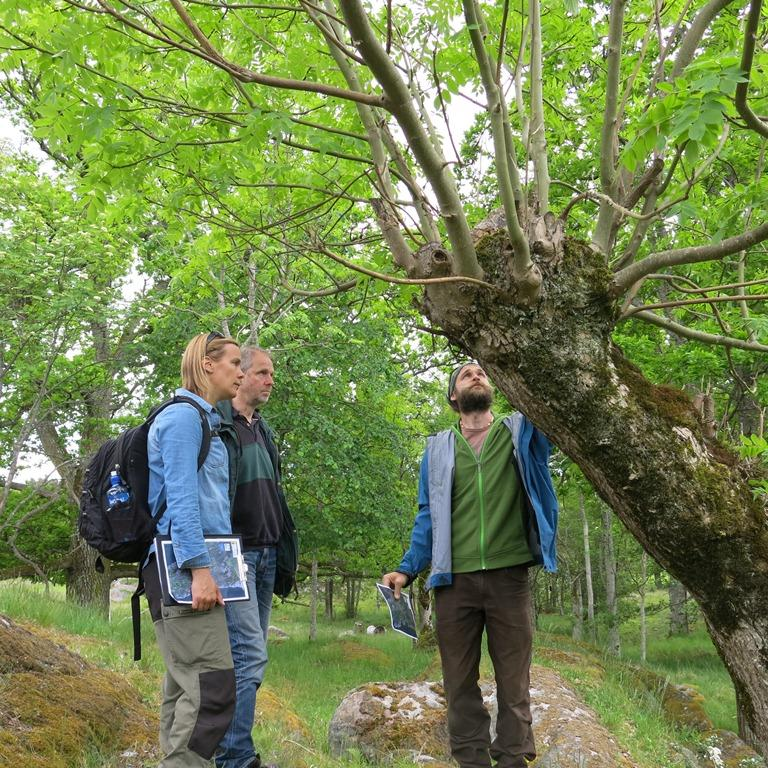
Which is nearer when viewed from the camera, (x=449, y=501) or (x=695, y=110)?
(x=695, y=110)

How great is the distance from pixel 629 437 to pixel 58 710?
10.5ft

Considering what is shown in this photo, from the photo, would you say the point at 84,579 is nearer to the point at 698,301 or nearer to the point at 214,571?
the point at 214,571

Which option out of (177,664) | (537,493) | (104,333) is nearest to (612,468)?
(537,493)

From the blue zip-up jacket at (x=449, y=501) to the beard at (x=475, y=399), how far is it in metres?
0.17

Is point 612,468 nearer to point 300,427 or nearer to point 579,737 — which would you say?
point 579,737

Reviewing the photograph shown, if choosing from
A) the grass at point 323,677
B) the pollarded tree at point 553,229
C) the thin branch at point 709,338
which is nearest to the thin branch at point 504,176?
the pollarded tree at point 553,229

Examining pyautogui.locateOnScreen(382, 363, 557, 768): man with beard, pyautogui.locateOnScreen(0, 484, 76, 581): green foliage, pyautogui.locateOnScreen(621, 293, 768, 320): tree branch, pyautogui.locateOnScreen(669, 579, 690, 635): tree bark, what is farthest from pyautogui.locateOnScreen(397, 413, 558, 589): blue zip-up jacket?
pyautogui.locateOnScreen(669, 579, 690, 635): tree bark

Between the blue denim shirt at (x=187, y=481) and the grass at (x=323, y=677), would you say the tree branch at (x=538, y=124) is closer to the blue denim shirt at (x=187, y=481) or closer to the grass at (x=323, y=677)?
the blue denim shirt at (x=187, y=481)

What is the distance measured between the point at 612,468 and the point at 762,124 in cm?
→ 139

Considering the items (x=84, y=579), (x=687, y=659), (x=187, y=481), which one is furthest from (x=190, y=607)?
(x=687, y=659)

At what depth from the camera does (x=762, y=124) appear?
7.91ft

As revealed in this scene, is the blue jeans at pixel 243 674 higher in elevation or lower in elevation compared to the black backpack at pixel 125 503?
lower

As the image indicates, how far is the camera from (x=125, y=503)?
2.77 m

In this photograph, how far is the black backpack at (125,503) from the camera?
2.74m
